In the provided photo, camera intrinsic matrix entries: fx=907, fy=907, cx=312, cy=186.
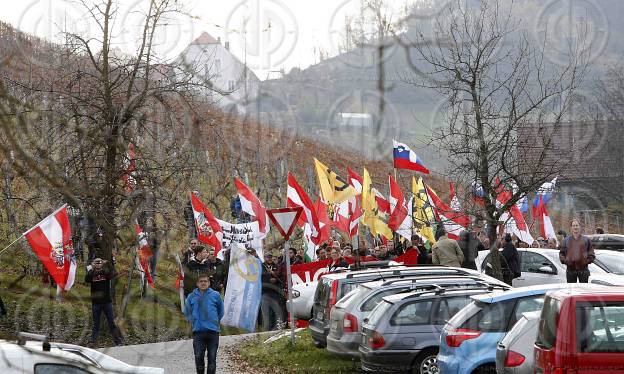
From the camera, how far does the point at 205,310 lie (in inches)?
494

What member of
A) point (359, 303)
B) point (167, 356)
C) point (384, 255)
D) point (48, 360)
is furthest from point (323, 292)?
point (48, 360)

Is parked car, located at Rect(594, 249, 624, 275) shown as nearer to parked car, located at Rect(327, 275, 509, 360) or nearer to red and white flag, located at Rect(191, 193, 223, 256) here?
parked car, located at Rect(327, 275, 509, 360)

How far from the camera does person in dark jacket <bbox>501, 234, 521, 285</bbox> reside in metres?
19.5

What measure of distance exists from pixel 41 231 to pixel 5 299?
7032 millimetres

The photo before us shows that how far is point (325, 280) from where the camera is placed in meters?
16.4

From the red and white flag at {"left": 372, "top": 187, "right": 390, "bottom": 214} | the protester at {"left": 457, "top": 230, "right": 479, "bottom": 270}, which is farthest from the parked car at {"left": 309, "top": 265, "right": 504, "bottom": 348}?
the red and white flag at {"left": 372, "top": 187, "right": 390, "bottom": 214}

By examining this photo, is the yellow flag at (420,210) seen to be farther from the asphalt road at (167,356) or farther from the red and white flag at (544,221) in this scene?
the asphalt road at (167,356)

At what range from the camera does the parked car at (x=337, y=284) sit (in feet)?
51.6

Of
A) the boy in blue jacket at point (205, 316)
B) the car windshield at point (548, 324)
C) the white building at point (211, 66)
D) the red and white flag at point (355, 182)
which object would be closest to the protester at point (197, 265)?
the white building at point (211, 66)

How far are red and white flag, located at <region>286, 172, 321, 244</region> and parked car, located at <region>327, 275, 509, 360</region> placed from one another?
9.21 metres

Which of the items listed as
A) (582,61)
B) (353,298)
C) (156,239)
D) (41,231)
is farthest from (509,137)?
(41,231)

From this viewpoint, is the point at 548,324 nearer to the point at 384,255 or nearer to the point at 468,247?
the point at 468,247

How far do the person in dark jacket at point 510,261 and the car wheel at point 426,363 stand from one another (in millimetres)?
7204

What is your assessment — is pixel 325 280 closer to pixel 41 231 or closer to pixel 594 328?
pixel 41 231
